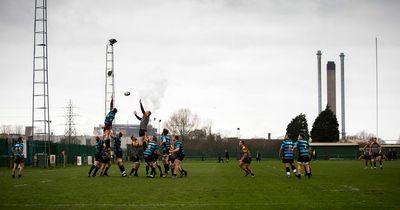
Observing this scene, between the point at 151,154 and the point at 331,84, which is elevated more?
the point at 331,84

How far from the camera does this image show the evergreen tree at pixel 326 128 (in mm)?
112562

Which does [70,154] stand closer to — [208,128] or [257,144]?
[257,144]

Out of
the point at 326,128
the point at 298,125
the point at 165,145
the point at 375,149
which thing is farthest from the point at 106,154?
the point at 298,125

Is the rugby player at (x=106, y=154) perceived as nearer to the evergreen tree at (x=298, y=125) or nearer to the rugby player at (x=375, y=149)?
the rugby player at (x=375, y=149)

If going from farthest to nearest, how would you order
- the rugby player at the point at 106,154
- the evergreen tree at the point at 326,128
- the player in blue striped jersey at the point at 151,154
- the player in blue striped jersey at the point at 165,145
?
the evergreen tree at the point at 326,128 → the player in blue striped jersey at the point at 165,145 → the player in blue striped jersey at the point at 151,154 → the rugby player at the point at 106,154

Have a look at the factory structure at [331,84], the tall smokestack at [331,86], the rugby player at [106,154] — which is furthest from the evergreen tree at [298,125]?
the rugby player at [106,154]

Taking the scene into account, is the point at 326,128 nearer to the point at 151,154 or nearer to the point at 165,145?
the point at 165,145

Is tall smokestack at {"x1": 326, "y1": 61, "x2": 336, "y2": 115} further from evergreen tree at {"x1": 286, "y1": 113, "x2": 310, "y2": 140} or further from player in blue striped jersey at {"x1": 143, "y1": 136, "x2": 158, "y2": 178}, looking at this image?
player in blue striped jersey at {"x1": 143, "y1": 136, "x2": 158, "y2": 178}

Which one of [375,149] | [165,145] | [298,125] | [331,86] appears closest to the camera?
[165,145]

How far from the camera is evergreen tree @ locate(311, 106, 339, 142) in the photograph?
113 m

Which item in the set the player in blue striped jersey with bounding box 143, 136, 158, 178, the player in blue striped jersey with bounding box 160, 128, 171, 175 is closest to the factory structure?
the player in blue striped jersey with bounding box 160, 128, 171, 175

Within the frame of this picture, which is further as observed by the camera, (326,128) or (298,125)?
(298,125)

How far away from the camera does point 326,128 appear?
371 feet

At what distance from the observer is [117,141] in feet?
102
